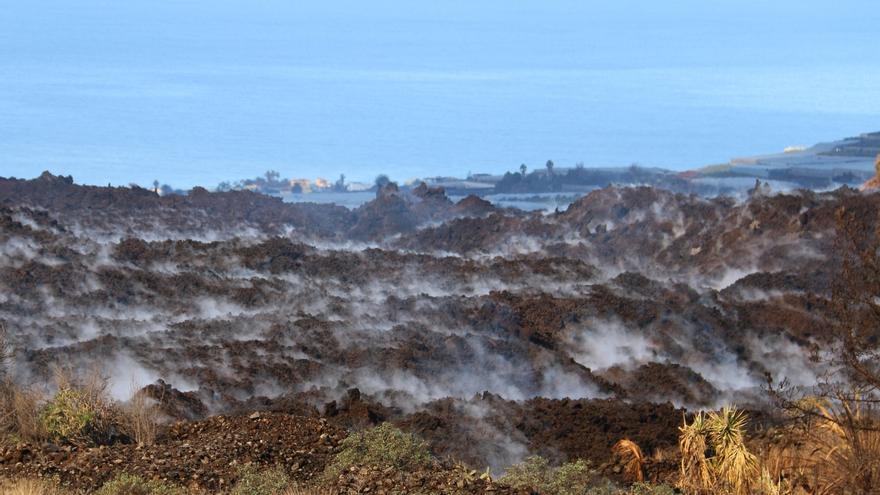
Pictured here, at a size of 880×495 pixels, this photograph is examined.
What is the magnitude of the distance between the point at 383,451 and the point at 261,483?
1.56 meters

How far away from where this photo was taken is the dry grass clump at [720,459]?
37.2 ft

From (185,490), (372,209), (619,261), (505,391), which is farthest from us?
(372,209)

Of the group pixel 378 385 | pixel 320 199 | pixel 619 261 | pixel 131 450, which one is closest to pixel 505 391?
pixel 378 385

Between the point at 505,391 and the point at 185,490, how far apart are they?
778 cm

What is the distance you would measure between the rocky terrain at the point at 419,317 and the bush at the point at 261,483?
553 mm

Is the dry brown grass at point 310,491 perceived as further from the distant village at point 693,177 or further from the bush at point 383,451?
the distant village at point 693,177

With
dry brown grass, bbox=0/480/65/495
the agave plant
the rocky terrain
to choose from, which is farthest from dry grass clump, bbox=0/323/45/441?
the agave plant

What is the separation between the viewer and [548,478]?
12281 millimetres

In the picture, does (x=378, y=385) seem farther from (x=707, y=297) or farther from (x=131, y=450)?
(x=707, y=297)

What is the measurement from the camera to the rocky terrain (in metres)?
15.6

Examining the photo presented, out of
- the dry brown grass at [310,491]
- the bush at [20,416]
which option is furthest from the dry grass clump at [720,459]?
the bush at [20,416]

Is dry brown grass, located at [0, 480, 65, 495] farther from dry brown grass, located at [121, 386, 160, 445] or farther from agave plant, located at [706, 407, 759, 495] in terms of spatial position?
agave plant, located at [706, 407, 759, 495]

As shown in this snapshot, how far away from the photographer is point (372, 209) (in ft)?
127

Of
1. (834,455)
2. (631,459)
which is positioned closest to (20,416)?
(631,459)
